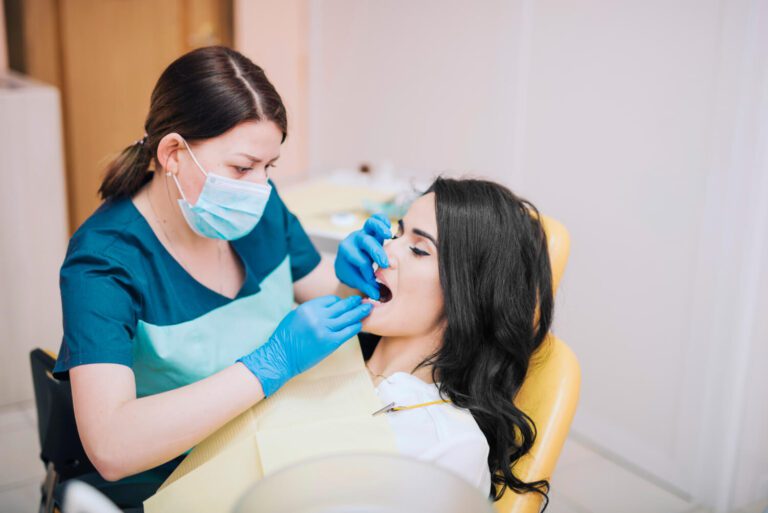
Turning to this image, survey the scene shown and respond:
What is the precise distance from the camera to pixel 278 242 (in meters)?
1.61

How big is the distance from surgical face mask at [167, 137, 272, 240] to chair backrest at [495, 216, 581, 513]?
55cm

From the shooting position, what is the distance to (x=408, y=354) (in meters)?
1.42

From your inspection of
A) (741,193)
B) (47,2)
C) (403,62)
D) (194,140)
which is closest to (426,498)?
(194,140)

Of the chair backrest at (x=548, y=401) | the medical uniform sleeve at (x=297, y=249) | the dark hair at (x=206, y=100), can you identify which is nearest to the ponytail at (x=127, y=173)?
the dark hair at (x=206, y=100)

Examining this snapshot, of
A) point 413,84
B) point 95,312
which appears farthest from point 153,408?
point 413,84

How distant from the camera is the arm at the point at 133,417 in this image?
1.12 metres

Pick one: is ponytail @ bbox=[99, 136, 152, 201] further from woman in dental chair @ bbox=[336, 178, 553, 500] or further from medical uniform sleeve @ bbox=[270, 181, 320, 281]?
woman in dental chair @ bbox=[336, 178, 553, 500]

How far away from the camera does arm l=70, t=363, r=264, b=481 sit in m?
1.12

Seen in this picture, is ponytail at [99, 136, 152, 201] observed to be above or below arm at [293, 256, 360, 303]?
above

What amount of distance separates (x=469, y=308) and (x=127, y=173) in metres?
0.67

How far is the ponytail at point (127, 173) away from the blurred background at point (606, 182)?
0.22 m

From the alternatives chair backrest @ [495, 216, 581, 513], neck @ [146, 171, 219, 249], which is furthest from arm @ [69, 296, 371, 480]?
chair backrest @ [495, 216, 581, 513]

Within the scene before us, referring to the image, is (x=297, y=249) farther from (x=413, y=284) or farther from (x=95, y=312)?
(x=95, y=312)

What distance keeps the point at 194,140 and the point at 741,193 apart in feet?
4.40
